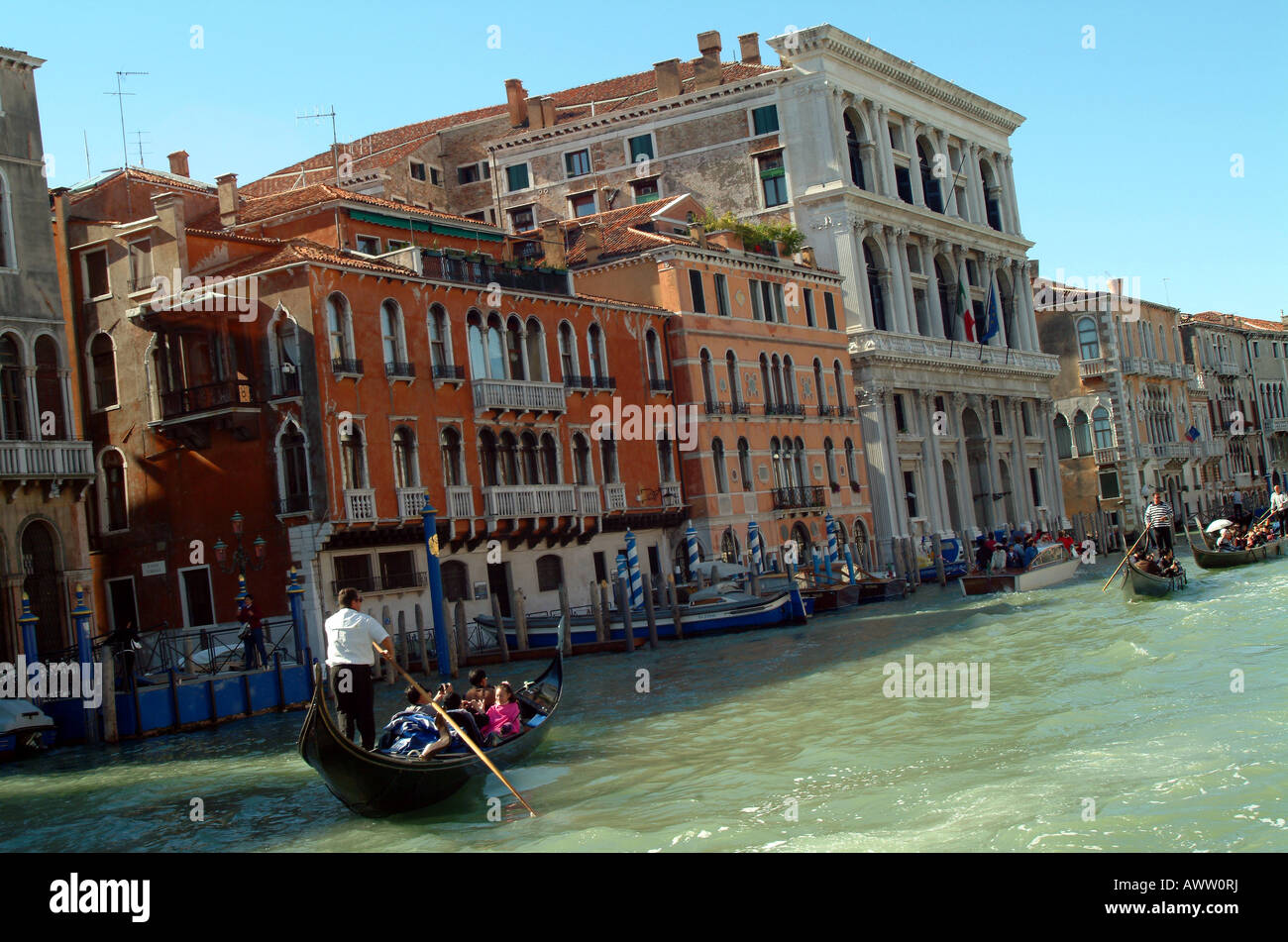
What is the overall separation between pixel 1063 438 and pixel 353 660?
44.8m

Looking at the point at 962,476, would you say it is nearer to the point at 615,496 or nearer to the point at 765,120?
the point at 765,120

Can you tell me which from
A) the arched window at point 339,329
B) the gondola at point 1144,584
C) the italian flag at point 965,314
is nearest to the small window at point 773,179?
the italian flag at point 965,314

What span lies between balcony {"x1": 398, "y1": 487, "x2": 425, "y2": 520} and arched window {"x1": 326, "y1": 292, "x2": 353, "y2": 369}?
223 centimetres

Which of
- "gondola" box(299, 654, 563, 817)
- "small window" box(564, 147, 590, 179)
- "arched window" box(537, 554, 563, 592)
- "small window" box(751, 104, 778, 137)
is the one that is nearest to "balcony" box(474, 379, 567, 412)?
"arched window" box(537, 554, 563, 592)

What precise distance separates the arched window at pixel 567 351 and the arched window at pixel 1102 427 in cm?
2834

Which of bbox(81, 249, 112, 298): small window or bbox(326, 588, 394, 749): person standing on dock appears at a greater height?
bbox(81, 249, 112, 298): small window

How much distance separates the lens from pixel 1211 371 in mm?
57781

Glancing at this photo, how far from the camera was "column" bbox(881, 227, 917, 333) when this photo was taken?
39.5 meters

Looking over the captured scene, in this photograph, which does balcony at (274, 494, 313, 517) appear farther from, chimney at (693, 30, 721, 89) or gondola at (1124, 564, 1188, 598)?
chimney at (693, 30, 721, 89)

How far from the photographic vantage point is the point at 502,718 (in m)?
11.5

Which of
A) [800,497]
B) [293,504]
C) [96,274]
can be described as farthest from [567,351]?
[96,274]

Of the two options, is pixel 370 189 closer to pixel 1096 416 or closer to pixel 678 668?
pixel 678 668

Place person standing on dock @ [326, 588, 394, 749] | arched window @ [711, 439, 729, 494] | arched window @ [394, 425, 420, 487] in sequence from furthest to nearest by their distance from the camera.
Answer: arched window @ [711, 439, 729, 494] < arched window @ [394, 425, 420, 487] < person standing on dock @ [326, 588, 394, 749]

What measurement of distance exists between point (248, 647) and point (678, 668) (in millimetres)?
5693
